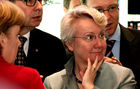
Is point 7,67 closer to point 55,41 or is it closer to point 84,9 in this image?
point 84,9

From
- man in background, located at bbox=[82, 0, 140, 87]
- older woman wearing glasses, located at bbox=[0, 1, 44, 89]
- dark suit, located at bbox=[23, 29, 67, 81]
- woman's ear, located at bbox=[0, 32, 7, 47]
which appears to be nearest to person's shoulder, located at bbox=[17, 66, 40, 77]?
older woman wearing glasses, located at bbox=[0, 1, 44, 89]

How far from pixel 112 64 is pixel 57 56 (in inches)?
25.0

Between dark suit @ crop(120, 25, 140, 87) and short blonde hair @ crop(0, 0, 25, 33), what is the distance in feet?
4.94

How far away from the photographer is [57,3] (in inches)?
221

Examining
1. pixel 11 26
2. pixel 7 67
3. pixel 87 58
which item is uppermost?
pixel 11 26

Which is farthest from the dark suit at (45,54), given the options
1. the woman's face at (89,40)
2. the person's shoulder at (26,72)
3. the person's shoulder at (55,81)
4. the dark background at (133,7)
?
the dark background at (133,7)

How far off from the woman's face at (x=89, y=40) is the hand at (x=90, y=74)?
0.16 ft

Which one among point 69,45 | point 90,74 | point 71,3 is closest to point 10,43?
point 90,74

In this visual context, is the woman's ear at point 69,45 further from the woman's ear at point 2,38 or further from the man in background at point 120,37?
the woman's ear at point 2,38

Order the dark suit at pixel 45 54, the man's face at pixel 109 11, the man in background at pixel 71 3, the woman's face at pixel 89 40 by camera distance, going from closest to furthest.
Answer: the woman's face at pixel 89 40 → the dark suit at pixel 45 54 → the man's face at pixel 109 11 → the man in background at pixel 71 3

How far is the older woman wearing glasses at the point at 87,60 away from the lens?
7.73ft

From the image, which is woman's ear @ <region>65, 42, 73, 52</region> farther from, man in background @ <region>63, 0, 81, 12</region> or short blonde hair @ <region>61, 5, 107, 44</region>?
man in background @ <region>63, 0, 81, 12</region>

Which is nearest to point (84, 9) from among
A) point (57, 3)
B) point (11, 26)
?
point (11, 26)

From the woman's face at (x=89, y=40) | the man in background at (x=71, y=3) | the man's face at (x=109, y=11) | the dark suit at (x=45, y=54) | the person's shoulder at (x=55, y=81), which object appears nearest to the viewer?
the woman's face at (x=89, y=40)
